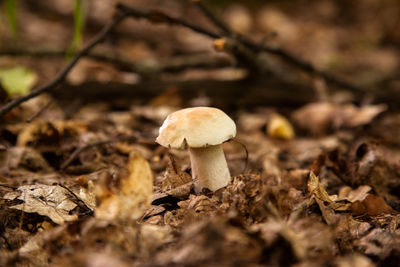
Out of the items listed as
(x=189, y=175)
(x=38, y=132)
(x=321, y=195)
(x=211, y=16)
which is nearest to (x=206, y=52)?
(x=211, y=16)

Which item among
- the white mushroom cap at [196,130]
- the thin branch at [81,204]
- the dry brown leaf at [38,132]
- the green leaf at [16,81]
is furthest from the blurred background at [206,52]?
the white mushroom cap at [196,130]

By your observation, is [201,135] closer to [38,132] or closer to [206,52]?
[38,132]

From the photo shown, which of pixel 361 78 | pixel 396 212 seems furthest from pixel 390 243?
pixel 361 78

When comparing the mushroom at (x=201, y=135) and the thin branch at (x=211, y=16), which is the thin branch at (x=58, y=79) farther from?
the mushroom at (x=201, y=135)

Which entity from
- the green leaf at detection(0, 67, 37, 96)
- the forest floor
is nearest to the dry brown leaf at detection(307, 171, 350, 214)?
the forest floor

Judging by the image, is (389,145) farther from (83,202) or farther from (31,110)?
(31,110)

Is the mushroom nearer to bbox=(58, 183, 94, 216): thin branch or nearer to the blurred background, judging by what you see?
bbox=(58, 183, 94, 216): thin branch
